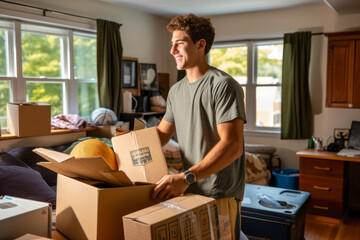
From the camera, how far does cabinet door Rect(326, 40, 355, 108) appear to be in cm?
405

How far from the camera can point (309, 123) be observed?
4.79m

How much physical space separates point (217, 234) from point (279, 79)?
4273 mm

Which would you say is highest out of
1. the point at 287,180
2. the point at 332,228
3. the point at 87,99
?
the point at 87,99

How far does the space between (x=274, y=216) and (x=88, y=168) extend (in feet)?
6.40

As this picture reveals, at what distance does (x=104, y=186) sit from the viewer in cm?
127

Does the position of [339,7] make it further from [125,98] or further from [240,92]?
[240,92]

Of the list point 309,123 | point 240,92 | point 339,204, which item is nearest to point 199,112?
point 240,92

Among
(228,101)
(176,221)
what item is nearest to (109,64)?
(228,101)

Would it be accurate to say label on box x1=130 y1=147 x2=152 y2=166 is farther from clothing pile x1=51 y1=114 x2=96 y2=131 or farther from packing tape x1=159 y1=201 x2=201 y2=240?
clothing pile x1=51 y1=114 x2=96 y2=131

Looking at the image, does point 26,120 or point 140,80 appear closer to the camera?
point 26,120

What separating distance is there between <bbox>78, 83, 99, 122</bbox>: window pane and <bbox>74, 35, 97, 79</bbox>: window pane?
0.41 ft

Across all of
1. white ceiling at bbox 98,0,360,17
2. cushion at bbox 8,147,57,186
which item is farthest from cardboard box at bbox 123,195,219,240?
white ceiling at bbox 98,0,360,17

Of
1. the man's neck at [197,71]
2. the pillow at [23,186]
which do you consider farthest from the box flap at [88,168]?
the pillow at [23,186]

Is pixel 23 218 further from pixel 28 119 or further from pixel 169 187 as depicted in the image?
pixel 28 119
